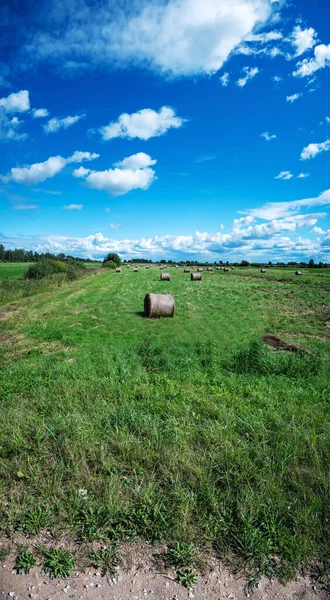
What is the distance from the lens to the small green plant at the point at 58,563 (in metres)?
3.02

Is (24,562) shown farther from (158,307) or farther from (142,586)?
(158,307)

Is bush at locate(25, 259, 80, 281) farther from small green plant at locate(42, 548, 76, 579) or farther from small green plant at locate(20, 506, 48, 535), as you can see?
small green plant at locate(42, 548, 76, 579)

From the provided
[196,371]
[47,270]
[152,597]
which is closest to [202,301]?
[196,371]

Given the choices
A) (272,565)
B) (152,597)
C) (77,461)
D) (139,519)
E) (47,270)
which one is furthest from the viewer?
(47,270)

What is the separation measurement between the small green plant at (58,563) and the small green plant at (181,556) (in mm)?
A: 1038

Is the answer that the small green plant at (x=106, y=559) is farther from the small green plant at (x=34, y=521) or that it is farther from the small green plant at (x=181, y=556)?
the small green plant at (x=34, y=521)

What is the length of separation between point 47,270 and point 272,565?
178 ft

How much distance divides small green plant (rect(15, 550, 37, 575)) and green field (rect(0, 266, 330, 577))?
1.27ft

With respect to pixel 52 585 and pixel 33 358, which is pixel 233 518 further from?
pixel 33 358

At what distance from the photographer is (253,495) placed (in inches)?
150

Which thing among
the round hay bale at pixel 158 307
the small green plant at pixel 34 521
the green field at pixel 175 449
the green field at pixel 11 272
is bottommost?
the small green plant at pixel 34 521

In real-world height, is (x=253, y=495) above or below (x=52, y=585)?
above

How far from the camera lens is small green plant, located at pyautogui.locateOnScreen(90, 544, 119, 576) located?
3096 mm

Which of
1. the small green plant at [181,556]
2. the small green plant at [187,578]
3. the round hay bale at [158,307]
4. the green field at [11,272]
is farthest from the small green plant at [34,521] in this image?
the green field at [11,272]
